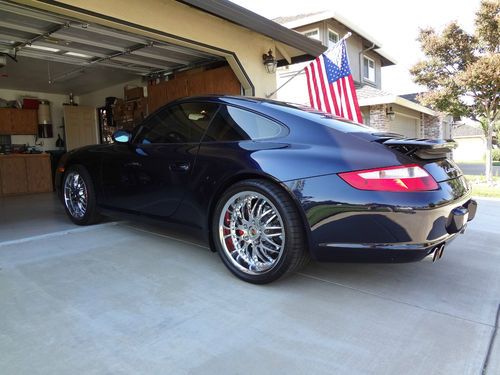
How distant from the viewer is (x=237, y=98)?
9.95 ft

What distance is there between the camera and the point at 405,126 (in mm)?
15117

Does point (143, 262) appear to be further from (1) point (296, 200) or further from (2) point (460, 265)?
(2) point (460, 265)

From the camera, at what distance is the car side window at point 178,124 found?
314 centimetres

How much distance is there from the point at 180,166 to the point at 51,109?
8884 millimetres

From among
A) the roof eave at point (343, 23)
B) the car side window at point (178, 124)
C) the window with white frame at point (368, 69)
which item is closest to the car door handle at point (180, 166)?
the car side window at point (178, 124)

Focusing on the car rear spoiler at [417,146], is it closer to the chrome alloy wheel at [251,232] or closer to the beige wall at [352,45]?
the chrome alloy wheel at [251,232]

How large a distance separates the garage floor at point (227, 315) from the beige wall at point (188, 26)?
2.44 metres

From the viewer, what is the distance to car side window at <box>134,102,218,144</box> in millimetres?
3139

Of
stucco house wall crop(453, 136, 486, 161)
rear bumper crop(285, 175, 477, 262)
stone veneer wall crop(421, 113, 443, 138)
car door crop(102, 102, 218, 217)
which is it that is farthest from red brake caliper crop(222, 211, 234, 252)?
stucco house wall crop(453, 136, 486, 161)

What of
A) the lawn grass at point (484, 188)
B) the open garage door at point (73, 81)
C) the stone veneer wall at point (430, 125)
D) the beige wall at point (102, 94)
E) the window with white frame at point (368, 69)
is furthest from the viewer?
the stone veneer wall at point (430, 125)

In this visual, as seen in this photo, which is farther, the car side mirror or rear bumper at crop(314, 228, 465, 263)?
the car side mirror

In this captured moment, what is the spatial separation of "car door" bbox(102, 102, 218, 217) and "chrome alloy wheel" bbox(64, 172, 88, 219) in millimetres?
456

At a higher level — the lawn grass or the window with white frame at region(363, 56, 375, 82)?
the window with white frame at region(363, 56, 375, 82)

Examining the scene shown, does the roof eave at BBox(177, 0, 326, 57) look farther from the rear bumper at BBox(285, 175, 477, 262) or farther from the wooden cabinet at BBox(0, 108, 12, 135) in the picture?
the wooden cabinet at BBox(0, 108, 12, 135)
